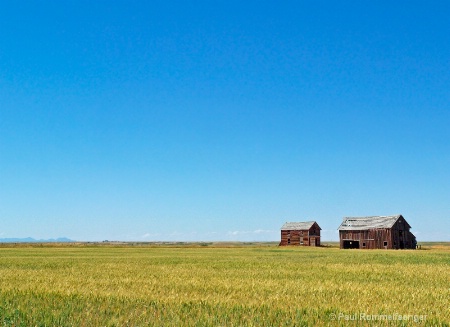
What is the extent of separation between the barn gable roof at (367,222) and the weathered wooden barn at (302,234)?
9.98 m

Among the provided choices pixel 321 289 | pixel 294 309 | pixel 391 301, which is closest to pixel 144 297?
pixel 294 309

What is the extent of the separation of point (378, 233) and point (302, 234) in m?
21.7

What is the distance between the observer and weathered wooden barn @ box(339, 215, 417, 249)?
88787mm

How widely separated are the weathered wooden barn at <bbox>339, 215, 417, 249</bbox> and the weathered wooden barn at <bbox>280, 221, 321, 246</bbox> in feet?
35.5

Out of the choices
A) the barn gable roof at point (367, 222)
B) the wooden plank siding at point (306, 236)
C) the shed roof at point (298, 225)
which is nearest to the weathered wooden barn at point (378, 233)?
the barn gable roof at point (367, 222)

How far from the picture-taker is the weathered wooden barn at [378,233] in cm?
8879

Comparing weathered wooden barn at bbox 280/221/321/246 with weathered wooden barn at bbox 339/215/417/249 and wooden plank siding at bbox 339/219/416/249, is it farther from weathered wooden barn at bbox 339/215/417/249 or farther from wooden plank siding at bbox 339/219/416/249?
wooden plank siding at bbox 339/219/416/249

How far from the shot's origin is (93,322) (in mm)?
8055

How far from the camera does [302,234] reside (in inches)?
4210

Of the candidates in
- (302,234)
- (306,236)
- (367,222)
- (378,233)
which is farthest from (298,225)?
(378,233)

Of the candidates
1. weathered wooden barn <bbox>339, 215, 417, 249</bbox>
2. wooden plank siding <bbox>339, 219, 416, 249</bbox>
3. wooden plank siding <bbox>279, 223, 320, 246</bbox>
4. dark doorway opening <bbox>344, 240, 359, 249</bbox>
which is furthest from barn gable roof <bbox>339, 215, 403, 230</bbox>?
wooden plank siding <bbox>279, 223, 320, 246</bbox>

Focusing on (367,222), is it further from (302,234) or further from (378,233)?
(302,234)

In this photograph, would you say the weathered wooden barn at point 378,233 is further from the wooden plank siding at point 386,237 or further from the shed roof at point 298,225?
the shed roof at point 298,225

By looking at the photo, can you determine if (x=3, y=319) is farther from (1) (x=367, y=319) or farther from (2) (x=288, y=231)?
(2) (x=288, y=231)
